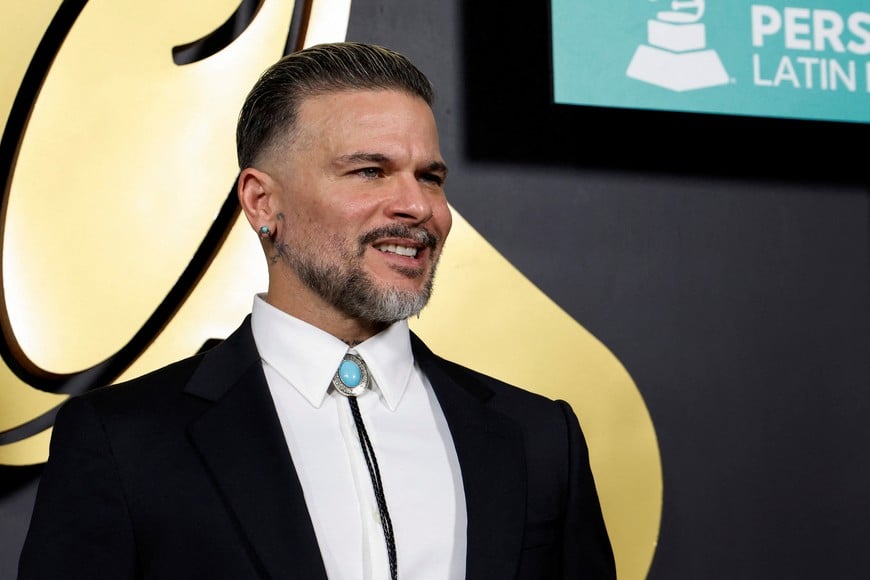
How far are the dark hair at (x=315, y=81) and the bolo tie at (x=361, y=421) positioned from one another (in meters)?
0.32

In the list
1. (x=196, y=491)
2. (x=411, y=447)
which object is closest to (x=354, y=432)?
(x=411, y=447)

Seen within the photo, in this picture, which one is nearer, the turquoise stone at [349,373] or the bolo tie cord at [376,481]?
the bolo tie cord at [376,481]

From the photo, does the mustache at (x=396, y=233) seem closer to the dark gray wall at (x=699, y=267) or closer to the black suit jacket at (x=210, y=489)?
the black suit jacket at (x=210, y=489)

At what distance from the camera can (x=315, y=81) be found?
1304 millimetres

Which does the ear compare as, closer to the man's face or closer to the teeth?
the man's face

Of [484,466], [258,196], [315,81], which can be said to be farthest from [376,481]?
[315,81]

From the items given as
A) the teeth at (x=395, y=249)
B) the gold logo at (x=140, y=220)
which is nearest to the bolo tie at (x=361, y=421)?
the teeth at (x=395, y=249)

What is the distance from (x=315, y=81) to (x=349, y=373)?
0.38 m

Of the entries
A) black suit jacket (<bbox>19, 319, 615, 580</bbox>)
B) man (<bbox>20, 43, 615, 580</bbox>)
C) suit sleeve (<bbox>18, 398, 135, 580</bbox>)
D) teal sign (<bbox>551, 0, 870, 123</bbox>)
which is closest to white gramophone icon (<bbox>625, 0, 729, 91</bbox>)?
teal sign (<bbox>551, 0, 870, 123</bbox>)

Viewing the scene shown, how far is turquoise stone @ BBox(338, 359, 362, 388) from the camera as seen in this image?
1.22 meters

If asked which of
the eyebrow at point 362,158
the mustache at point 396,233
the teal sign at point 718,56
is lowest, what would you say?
the mustache at point 396,233

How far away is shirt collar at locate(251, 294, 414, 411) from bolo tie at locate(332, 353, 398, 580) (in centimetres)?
1

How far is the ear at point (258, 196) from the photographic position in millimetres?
1301

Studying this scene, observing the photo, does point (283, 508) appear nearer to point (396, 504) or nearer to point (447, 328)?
point (396, 504)
